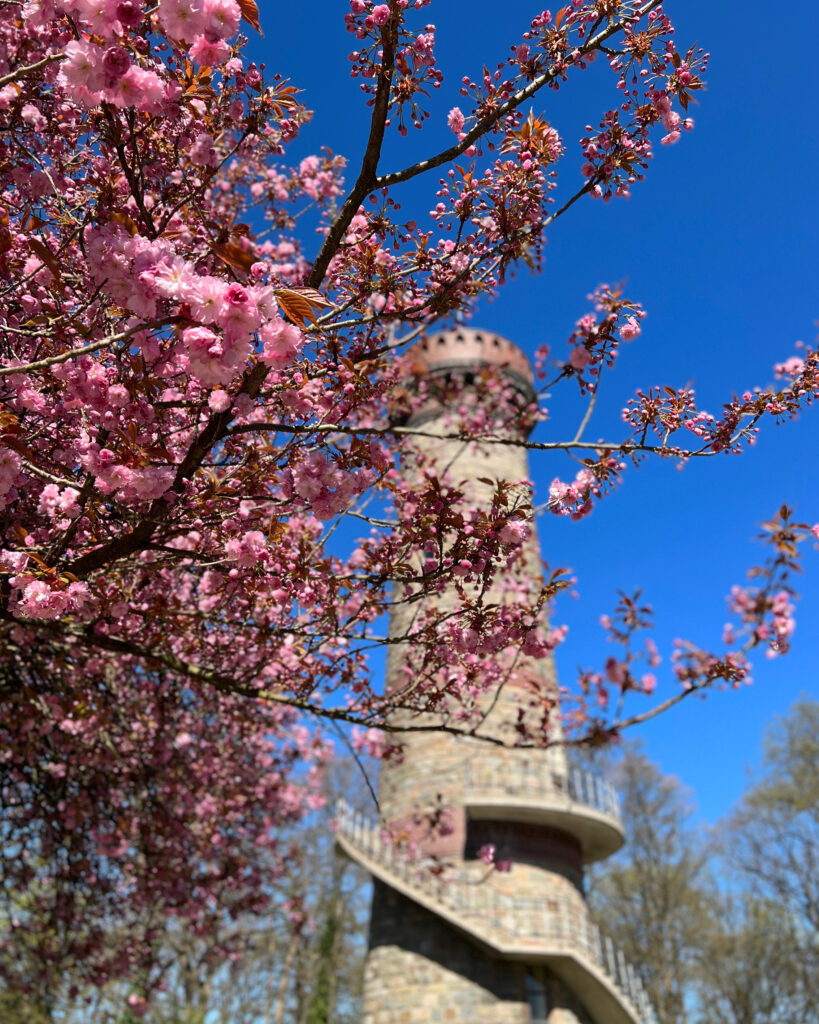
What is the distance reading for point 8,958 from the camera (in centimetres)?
898

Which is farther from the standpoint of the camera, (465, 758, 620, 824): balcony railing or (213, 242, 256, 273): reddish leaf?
(465, 758, 620, 824): balcony railing

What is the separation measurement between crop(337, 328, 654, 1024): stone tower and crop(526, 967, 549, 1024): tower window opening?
19mm

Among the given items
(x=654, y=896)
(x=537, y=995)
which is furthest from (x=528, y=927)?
(x=654, y=896)

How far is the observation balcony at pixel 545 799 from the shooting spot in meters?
12.3

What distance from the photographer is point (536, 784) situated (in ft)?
42.8

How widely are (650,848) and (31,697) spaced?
68.1 feet

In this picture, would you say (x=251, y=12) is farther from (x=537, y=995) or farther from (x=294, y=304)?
(x=537, y=995)

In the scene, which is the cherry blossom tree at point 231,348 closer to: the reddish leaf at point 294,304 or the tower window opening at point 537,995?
the reddish leaf at point 294,304

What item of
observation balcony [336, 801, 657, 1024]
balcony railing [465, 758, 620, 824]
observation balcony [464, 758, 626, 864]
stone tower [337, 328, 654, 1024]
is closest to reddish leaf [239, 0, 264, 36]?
stone tower [337, 328, 654, 1024]

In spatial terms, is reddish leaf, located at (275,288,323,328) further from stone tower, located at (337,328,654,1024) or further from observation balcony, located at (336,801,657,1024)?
observation balcony, located at (336,801,657,1024)

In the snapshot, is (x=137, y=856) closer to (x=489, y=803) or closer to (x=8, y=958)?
(x=8, y=958)

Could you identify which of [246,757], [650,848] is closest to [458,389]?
[246,757]

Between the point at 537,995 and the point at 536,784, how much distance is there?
10.3 feet

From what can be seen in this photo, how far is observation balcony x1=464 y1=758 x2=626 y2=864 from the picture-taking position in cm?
1228
